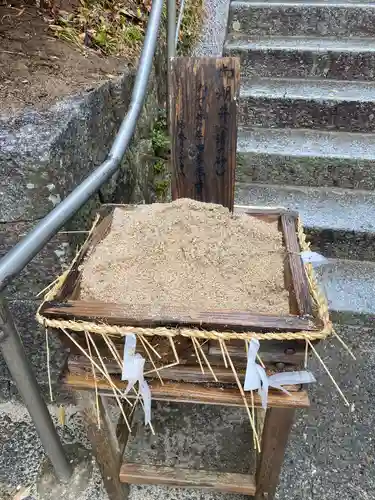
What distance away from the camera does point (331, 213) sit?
2549 mm

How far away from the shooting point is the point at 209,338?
3.49 ft

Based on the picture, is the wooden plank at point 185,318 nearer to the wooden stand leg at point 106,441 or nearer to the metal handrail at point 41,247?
the metal handrail at point 41,247

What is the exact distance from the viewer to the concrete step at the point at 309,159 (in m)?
2.64

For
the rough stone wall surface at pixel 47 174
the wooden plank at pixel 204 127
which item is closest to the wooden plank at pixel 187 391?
the rough stone wall surface at pixel 47 174

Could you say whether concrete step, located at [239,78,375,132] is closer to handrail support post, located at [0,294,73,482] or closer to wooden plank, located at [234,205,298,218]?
wooden plank, located at [234,205,298,218]

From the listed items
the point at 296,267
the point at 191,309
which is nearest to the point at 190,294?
the point at 191,309

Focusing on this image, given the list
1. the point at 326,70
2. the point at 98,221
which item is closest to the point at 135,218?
the point at 98,221

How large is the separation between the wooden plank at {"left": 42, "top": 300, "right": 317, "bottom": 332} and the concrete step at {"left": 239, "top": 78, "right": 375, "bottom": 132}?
7.11 ft

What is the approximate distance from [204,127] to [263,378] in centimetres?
101

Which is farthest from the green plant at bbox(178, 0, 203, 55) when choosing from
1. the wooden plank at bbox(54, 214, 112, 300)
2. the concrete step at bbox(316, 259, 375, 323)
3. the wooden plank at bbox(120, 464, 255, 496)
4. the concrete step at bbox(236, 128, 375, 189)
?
the wooden plank at bbox(120, 464, 255, 496)

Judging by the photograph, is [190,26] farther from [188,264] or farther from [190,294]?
[190,294]

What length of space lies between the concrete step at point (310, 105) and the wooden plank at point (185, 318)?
2168 mm

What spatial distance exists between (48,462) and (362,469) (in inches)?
55.8

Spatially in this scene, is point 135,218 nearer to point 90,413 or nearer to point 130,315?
point 130,315
